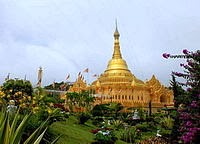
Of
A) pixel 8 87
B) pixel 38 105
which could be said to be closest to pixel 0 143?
pixel 38 105

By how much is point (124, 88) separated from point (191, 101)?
44791 millimetres

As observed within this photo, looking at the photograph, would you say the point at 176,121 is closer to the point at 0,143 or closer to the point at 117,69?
the point at 0,143

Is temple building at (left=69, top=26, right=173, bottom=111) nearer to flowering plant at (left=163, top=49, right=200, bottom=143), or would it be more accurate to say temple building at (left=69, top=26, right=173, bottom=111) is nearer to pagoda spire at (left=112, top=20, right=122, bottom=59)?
pagoda spire at (left=112, top=20, right=122, bottom=59)

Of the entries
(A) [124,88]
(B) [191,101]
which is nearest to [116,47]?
(A) [124,88]

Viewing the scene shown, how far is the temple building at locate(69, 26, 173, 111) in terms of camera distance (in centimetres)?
5016

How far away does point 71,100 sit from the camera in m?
35.9

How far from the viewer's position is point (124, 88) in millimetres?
50625

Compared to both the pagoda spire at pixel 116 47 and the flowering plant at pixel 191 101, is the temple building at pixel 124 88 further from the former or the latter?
the flowering plant at pixel 191 101

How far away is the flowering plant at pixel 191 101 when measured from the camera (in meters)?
5.41

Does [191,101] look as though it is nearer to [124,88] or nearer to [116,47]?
[124,88]

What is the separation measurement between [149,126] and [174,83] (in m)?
18.5

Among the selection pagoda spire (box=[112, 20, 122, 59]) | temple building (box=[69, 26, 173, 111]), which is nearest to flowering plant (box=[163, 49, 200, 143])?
temple building (box=[69, 26, 173, 111])

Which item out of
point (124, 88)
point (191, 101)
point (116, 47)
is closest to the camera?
point (191, 101)

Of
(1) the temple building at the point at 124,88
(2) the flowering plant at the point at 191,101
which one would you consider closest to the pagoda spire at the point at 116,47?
(1) the temple building at the point at 124,88
